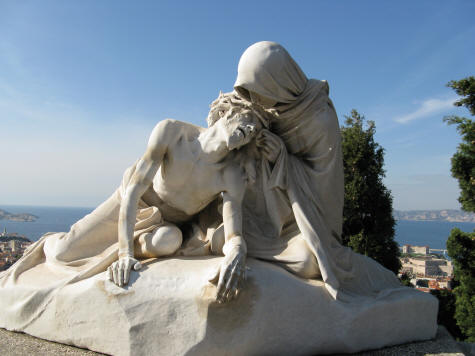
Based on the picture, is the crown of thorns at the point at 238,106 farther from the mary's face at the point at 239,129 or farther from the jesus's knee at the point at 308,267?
the jesus's knee at the point at 308,267

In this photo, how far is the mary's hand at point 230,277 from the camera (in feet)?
8.14

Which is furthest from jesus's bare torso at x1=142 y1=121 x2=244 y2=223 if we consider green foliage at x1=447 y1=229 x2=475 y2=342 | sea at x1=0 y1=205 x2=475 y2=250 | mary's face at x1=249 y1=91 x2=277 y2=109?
sea at x1=0 y1=205 x2=475 y2=250

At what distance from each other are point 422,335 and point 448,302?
6.67 metres

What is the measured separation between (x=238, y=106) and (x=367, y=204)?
695cm

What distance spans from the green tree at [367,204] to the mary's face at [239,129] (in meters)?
6.66

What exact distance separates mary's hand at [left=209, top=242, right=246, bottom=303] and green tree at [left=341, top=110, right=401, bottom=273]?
6992 mm

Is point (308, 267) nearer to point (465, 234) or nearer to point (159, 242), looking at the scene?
point (159, 242)

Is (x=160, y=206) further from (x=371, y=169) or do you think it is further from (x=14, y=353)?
(x=371, y=169)

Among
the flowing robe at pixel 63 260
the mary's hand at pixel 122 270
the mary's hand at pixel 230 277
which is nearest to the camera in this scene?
the mary's hand at pixel 230 277

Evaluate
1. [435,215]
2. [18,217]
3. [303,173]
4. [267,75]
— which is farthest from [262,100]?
[435,215]

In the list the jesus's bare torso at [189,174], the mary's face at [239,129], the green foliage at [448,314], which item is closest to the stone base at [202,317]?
the jesus's bare torso at [189,174]

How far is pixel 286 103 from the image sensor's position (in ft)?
11.5

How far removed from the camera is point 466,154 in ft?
25.8

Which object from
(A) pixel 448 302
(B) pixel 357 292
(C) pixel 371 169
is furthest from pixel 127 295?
(A) pixel 448 302
